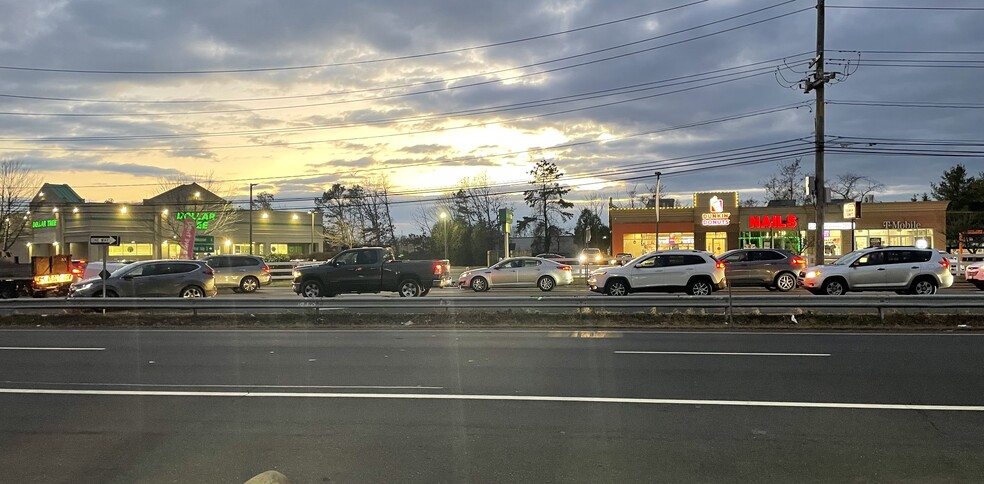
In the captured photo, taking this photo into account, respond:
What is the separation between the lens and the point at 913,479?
4895mm

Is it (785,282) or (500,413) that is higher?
(785,282)

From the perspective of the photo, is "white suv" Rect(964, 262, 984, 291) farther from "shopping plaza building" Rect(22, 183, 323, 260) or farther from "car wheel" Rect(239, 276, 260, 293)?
"shopping plaza building" Rect(22, 183, 323, 260)

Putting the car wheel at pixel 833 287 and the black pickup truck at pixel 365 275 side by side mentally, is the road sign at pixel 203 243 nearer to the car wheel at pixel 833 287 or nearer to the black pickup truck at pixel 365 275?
the black pickup truck at pixel 365 275

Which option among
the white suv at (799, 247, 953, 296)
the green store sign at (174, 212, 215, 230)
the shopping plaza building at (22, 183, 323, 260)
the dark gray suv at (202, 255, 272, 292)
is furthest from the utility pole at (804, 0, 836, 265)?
the green store sign at (174, 212, 215, 230)

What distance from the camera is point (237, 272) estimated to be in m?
29.4

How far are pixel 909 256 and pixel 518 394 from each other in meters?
17.5

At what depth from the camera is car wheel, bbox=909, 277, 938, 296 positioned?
64.5ft

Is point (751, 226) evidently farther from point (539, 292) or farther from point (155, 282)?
point (155, 282)

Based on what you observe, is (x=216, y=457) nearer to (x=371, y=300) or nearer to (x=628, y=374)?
(x=628, y=374)

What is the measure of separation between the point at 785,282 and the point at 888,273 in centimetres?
401

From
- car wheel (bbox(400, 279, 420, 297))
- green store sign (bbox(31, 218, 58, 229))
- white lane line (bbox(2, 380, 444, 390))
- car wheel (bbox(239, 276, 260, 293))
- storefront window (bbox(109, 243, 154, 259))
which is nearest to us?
white lane line (bbox(2, 380, 444, 390))

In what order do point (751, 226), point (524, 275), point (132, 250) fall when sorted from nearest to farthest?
point (524, 275)
point (751, 226)
point (132, 250)

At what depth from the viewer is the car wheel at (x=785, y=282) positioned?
23.5m

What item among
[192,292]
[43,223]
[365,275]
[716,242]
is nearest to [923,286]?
[365,275]
